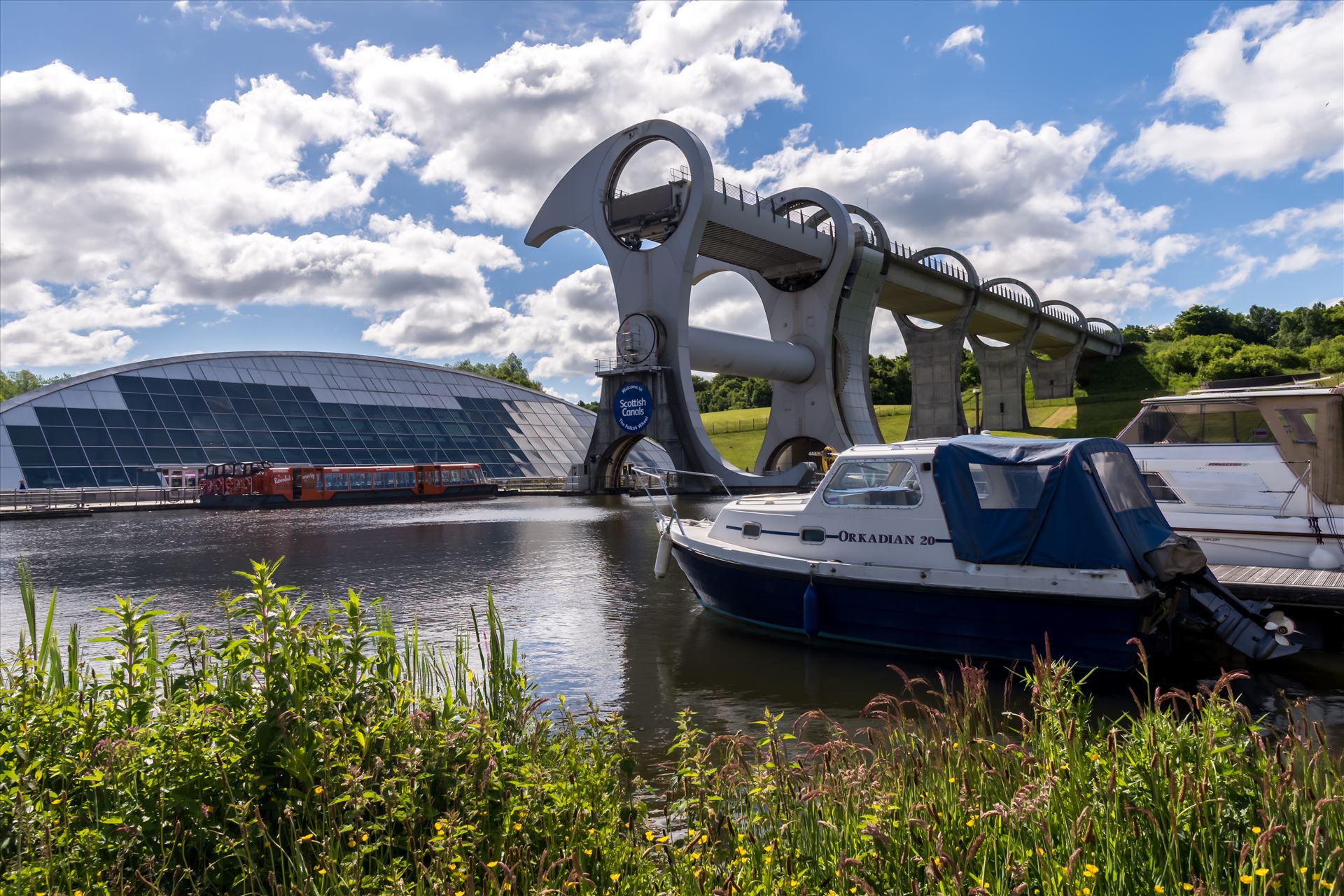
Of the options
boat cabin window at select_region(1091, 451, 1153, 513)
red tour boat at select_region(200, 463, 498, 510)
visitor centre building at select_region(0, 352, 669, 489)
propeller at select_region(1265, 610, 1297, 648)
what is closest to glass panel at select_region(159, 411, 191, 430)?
visitor centre building at select_region(0, 352, 669, 489)

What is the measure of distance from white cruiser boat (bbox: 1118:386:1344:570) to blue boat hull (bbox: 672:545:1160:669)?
4430mm

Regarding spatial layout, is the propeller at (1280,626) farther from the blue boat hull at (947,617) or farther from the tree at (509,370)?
the tree at (509,370)

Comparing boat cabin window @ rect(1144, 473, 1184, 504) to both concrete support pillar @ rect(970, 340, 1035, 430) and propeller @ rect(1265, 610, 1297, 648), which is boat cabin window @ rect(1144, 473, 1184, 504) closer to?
propeller @ rect(1265, 610, 1297, 648)

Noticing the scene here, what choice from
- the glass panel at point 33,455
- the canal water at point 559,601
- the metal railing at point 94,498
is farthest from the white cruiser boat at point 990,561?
the glass panel at point 33,455

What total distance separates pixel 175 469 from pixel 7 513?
1184 cm

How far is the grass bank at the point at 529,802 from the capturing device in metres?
3.36

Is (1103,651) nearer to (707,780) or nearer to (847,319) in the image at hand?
(707,780)

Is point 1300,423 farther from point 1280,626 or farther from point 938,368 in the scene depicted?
point 938,368

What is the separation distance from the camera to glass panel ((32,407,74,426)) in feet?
157

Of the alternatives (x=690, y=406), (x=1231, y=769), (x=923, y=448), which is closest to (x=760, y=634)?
(x=923, y=448)

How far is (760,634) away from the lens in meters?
12.0

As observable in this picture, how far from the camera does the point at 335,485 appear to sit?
49531mm

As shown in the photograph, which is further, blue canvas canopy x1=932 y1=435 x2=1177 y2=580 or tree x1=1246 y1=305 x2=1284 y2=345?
tree x1=1246 y1=305 x2=1284 y2=345

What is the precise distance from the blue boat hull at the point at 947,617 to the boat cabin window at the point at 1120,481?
51.1 inches
